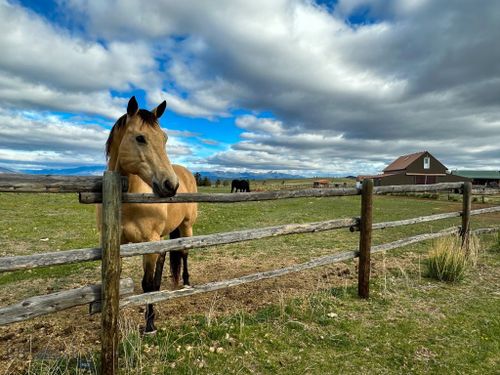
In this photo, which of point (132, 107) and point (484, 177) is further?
point (484, 177)

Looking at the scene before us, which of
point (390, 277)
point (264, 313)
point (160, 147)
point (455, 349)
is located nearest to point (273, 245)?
point (390, 277)

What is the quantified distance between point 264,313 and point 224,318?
64 centimetres

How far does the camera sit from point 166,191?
343cm

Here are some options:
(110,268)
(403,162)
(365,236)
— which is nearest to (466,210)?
(365,236)

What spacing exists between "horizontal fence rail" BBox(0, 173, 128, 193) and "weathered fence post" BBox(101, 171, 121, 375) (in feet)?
0.51

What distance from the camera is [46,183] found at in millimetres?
2975

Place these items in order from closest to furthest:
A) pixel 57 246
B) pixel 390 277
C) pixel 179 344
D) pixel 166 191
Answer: pixel 166 191 → pixel 179 344 → pixel 390 277 → pixel 57 246

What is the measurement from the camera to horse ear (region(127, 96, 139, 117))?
3.67 meters

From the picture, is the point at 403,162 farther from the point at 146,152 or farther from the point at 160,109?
the point at 146,152

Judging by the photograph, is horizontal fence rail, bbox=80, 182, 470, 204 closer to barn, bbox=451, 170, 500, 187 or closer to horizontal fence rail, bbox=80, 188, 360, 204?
horizontal fence rail, bbox=80, 188, 360, 204

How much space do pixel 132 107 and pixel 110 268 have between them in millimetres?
1847

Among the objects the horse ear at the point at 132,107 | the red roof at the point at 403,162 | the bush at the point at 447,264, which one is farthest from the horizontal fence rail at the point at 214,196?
the red roof at the point at 403,162

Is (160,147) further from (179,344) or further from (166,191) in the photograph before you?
(179,344)

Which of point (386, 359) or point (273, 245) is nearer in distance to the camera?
point (386, 359)
